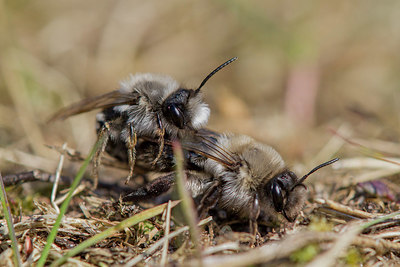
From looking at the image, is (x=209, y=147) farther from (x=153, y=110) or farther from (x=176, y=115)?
(x=153, y=110)

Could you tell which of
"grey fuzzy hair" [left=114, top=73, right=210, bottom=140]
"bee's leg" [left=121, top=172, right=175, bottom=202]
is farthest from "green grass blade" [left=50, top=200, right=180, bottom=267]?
"grey fuzzy hair" [left=114, top=73, right=210, bottom=140]

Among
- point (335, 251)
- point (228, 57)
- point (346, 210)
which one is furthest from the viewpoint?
point (228, 57)

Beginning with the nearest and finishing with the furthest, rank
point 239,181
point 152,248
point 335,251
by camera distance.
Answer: point 335,251 < point 152,248 < point 239,181

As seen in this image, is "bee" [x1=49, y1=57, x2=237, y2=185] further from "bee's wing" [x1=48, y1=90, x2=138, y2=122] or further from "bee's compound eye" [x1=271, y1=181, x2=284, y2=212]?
"bee's compound eye" [x1=271, y1=181, x2=284, y2=212]

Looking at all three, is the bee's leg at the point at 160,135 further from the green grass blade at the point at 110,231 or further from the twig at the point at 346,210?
the twig at the point at 346,210

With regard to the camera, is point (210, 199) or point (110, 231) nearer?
point (110, 231)

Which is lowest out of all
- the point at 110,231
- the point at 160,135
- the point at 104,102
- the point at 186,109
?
the point at 110,231

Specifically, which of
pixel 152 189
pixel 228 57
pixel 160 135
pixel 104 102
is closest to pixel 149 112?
pixel 160 135
